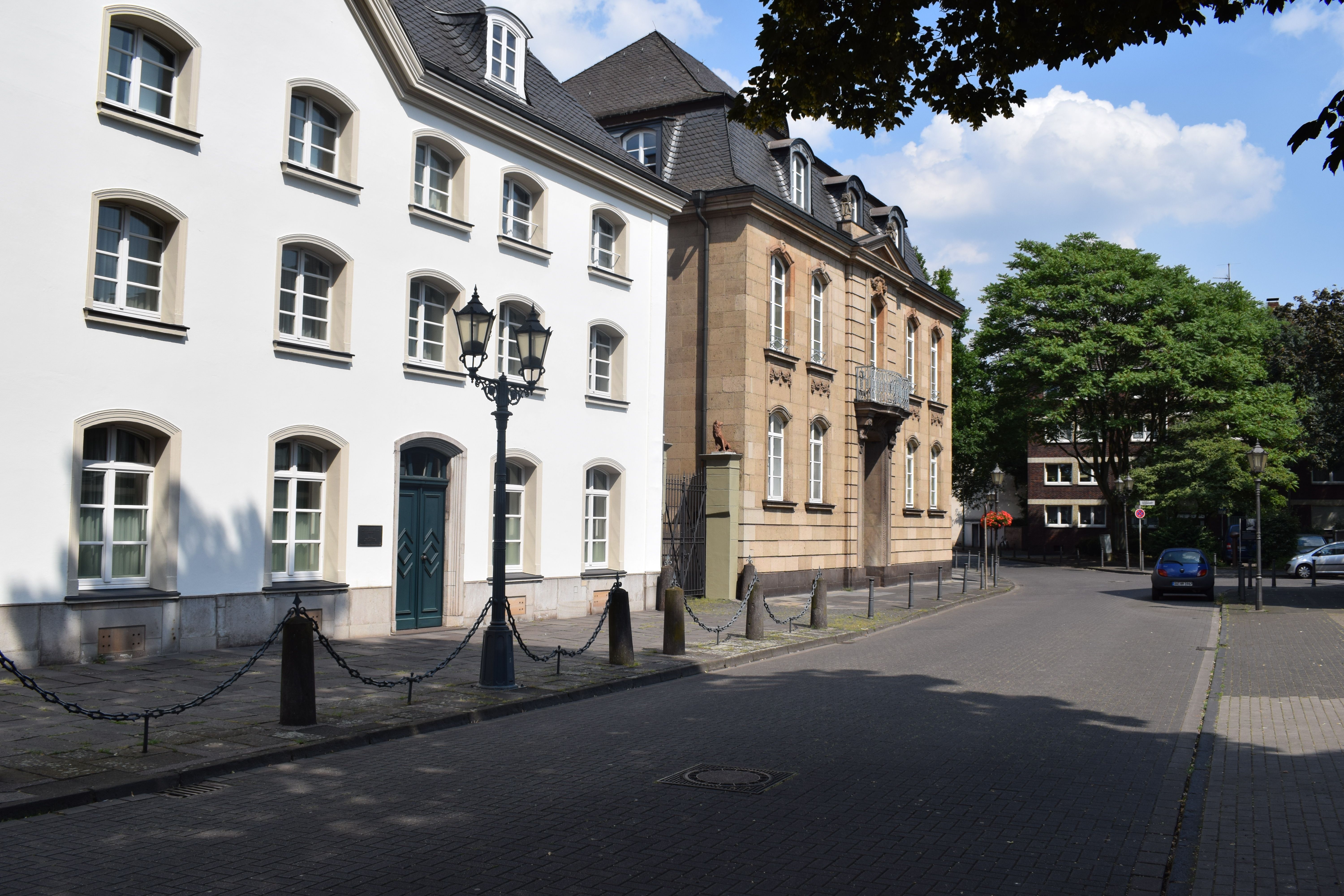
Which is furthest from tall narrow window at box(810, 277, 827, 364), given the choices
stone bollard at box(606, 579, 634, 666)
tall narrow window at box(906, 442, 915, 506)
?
stone bollard at box(606, 579, 634, 666)

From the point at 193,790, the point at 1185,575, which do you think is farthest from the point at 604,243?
the point at 1185,575

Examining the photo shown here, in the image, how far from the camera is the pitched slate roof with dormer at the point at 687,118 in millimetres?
26531

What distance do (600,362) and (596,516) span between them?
121 inches

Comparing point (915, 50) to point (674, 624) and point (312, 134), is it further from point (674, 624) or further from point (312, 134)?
point (312, 134)

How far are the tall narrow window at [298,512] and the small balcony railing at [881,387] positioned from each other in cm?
1810

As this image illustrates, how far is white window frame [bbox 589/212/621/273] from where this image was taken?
22.0 meters

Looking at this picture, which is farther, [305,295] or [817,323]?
[817,323]

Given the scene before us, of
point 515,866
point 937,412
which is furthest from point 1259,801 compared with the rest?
point 937,412

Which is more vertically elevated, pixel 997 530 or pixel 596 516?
pixel 596 516

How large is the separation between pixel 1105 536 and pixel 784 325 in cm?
3372

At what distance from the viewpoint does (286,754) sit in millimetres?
8430

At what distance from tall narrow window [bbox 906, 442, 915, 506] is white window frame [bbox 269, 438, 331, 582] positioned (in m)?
22.8

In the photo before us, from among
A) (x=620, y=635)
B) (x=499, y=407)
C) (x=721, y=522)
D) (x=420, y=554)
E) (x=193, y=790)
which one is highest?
(x=499, y=407)

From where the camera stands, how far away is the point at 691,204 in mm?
26047
